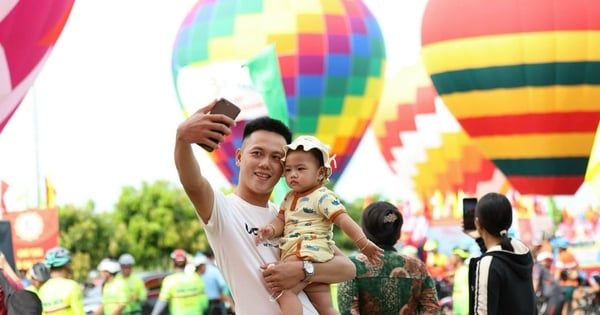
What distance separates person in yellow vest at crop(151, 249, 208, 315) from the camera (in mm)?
11281

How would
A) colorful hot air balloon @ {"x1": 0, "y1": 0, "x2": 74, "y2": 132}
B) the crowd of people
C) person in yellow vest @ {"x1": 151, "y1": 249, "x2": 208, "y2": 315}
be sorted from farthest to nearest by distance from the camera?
person in yellow vest @ {"x1": 151, "y1": 249, "x2": 208, "y2": 315} → colorful hot air balloon @ {"x1": 0, "y1": 0, "x2": 74, "y2": 132} → the crowd of people

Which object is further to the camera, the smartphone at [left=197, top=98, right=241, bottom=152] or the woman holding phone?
the woman holding phone

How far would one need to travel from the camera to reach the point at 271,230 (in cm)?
409

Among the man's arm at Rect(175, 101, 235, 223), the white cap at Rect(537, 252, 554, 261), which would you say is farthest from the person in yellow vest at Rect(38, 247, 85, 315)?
the white cap at Rect(537, 252, 554, 261)

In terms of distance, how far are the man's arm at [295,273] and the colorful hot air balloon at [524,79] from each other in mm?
16615

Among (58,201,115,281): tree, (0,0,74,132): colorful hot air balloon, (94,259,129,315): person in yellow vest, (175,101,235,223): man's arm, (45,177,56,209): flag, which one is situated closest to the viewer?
(175,101,235,223): man's arm

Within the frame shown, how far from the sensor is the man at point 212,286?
12.1 m

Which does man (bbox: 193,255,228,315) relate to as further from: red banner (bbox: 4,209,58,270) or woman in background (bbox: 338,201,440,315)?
woman in background (bbox: 338,201,440,315)

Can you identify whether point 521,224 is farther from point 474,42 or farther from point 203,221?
point 203,221

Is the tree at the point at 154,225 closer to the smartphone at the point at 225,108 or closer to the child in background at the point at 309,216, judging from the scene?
the child in background at the point at 309,216

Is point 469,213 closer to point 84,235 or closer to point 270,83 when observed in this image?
point 270,83

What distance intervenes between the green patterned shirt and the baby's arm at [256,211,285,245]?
1136 mm

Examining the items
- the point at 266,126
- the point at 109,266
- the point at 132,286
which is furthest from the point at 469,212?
the point at 132,286

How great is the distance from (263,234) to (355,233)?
36 centimetres
